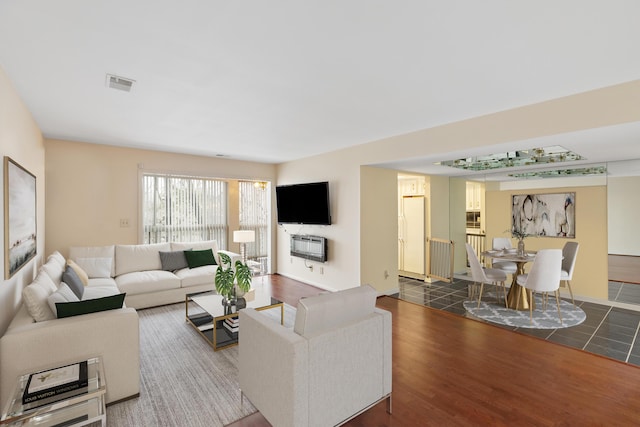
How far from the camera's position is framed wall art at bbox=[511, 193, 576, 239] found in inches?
171

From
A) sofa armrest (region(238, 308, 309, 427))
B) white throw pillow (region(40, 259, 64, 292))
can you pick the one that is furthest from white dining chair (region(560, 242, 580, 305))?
white throw pillow (region(40, 259, 64, 292))

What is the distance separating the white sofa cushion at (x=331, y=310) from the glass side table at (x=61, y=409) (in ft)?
4.22

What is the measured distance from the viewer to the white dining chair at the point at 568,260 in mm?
4219

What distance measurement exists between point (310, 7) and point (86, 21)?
4.29 ft

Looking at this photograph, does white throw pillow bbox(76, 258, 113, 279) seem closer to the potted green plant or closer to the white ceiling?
the white ceiling

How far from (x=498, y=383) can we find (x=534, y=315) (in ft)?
6.99

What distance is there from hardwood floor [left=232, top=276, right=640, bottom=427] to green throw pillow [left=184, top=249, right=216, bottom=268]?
3478 mm

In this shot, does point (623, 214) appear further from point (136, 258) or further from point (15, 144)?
point (136, 258)

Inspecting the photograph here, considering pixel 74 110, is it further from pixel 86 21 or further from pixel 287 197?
pixel 287 197

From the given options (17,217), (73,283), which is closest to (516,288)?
(73,283)

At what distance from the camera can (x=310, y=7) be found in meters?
1.61

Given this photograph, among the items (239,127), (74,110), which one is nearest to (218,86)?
(239,127)

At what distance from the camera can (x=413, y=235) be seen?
6551 mm

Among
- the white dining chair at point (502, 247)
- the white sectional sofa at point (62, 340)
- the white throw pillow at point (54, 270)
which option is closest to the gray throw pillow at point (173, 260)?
the white throw pillow at point (54, 270)
